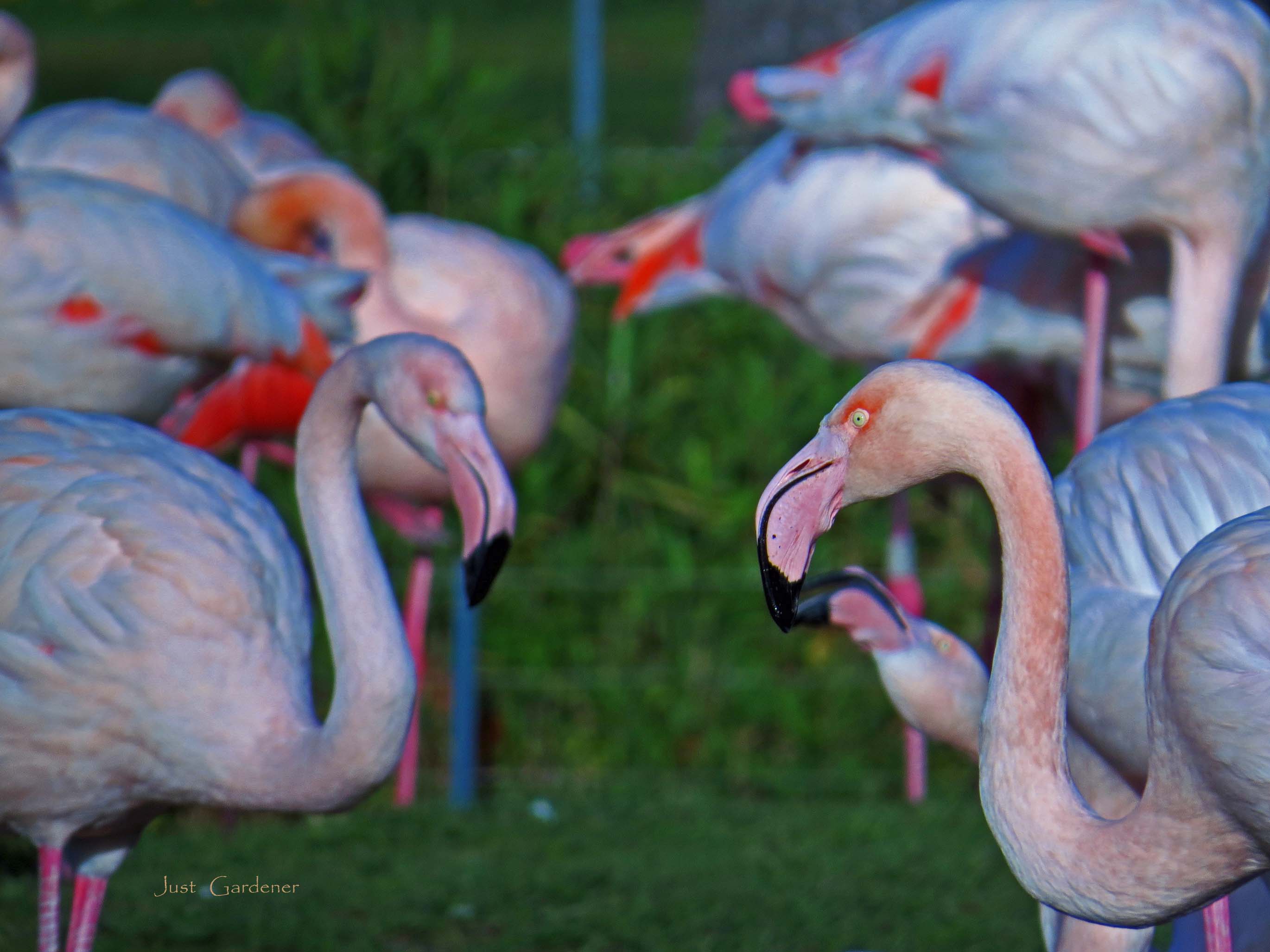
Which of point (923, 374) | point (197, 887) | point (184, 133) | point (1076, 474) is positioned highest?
point (923, 374)

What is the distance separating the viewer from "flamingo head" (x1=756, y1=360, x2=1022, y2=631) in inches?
82.9

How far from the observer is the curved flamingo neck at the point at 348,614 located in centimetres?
260

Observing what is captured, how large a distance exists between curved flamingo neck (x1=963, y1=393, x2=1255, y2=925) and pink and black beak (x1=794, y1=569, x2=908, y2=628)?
63 centimetres

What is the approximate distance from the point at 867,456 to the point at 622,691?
2.98m

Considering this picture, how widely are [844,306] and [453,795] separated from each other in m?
1.66

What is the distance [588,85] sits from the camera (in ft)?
19.3

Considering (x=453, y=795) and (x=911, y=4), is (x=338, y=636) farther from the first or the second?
(x=911, y=4)

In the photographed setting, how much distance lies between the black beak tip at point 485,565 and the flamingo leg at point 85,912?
0.80m

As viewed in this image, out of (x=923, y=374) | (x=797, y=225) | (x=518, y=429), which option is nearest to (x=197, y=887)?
(x=518, y=429)

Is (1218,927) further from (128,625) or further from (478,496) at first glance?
(128,625)

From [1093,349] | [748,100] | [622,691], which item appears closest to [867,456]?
[1093,349]

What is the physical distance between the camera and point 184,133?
180 inches

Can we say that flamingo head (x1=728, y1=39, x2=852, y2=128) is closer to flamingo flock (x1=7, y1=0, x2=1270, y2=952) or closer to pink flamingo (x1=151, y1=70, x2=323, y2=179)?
flamingo flock (x1=7, y1=0, x2=1270, y2=952)

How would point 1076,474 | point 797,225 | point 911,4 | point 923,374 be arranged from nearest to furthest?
point 923,374 → point 1076,474 → point 797,225 → point 911,4
